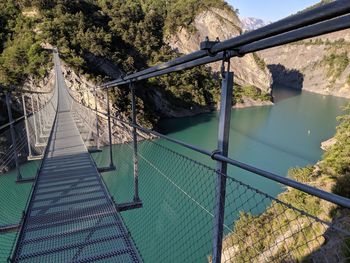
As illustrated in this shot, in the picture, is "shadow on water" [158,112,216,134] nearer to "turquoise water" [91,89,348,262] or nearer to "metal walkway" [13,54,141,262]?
"turquoise water" [91,89,348,262]

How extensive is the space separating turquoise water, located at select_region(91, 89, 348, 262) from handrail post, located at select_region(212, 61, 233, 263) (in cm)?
26

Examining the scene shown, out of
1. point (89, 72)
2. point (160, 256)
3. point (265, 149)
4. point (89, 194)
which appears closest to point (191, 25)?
point (89, 72)

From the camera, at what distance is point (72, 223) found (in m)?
2.31

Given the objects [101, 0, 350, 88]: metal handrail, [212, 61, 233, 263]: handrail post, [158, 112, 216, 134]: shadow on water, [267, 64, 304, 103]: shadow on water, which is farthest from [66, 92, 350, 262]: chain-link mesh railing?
[267, 64, 304, 103]: shadow on water

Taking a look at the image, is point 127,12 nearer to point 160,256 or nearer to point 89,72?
point 89,72

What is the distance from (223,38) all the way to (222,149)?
36.3m

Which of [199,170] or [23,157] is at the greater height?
[199,170]

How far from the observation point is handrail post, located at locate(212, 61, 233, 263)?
41.0 inches

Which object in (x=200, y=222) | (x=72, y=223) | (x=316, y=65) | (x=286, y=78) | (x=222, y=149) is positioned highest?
(x=222, y=149)

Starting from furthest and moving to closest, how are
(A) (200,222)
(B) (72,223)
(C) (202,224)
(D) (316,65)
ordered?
(D) (316,65) < (A) (200,222) < (C) (202,224) < (B) (72,223)

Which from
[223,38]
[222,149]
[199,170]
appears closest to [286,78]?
[223,38]

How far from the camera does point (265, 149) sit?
18328 millimetres

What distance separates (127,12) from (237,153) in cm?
2041

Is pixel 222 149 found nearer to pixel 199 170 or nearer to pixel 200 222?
pixel 199 170
